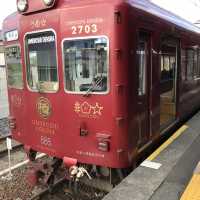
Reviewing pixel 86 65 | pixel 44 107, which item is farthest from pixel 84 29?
pixel 44 107

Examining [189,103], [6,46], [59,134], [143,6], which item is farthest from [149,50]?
[189,103]

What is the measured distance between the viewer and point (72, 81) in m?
4.01

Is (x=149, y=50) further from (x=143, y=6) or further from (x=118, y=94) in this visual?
(x=118, y=94)

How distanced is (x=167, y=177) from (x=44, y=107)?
2.02 meters

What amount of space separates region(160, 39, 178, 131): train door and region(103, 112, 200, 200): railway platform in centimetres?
86

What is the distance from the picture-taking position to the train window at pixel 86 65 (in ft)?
12.1

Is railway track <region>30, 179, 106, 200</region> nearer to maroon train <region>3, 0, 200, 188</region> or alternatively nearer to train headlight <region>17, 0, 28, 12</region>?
maroon train <region>3, 0, 200, 188</region>

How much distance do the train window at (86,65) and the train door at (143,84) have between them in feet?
1.86

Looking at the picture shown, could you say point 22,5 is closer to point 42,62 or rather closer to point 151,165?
point 42,62

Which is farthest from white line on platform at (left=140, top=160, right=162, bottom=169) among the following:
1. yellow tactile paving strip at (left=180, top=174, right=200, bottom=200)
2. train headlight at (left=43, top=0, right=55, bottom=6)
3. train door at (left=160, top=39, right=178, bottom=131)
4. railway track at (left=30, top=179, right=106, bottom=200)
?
train headlight at (left=43, top=0, right=55, bottom=6)

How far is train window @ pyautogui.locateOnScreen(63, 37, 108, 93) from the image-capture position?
3699 mm

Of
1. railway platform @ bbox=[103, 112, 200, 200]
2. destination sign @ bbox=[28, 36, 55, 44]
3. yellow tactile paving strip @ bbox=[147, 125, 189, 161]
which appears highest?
destination sign @ bbox=[28, 36, 55, 44]

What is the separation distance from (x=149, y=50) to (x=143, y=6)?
670mm

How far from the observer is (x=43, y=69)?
4344 mm
